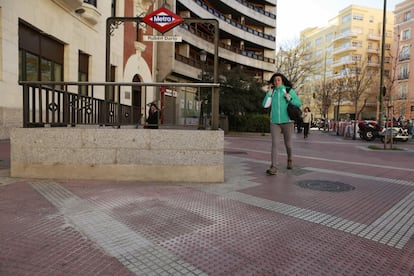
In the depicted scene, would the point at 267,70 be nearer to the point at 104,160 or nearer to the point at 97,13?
the point at 97,13

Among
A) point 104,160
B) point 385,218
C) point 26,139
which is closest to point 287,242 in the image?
point 385,218

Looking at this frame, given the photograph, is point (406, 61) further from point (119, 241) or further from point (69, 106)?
point (119, 241)

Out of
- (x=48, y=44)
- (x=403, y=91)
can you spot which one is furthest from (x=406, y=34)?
(x=48, y=44)

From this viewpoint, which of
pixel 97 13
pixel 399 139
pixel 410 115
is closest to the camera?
pixel 97 13

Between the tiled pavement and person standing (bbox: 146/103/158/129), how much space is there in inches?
42.7

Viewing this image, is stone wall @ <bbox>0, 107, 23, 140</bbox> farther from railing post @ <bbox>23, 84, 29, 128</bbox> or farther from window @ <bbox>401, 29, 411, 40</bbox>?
window @ <bbox>401, 29, 411, 40</bbox>

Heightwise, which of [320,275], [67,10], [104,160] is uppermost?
[67,10]

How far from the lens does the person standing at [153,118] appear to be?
5.38 metres

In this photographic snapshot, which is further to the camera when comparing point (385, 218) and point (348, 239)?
point (385, 218)

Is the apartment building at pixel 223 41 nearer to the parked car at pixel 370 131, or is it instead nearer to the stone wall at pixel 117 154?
the parked car at pixel 370 131

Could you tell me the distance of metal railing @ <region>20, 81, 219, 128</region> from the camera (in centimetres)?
499

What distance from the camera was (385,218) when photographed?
11.7 feet

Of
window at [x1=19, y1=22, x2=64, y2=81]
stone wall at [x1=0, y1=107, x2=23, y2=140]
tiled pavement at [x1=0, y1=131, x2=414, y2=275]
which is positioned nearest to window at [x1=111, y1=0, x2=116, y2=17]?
window at [x1=19, y1=22, x2=64, y2=81]

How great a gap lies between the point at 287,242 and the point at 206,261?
820 millimetres
